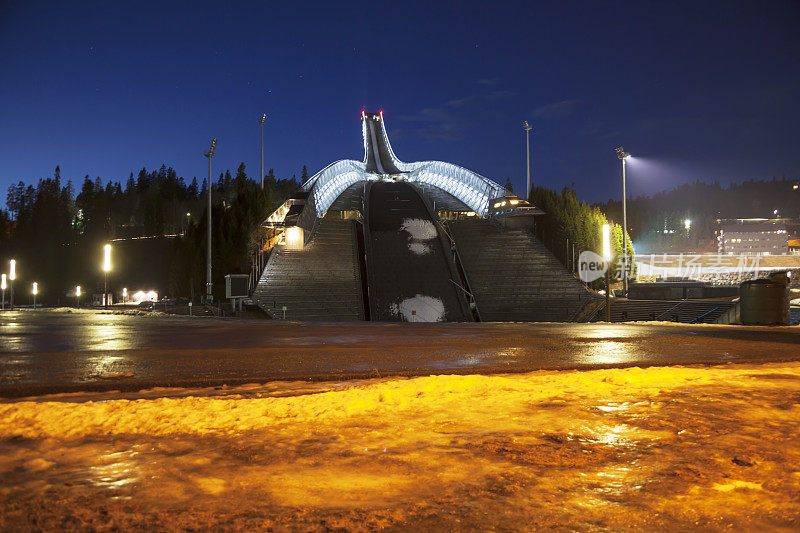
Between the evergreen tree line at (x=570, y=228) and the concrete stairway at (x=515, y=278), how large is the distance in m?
6.81

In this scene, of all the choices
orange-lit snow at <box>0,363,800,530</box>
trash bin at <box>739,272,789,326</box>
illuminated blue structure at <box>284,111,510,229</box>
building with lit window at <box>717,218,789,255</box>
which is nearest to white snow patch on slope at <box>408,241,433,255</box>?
illuminated blue structure at <box>284,111,510,229</box>

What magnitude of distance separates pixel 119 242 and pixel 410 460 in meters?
125

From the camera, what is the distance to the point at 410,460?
378 centimetres

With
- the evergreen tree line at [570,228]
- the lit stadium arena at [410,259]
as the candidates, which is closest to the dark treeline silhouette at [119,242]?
the lit stadium arena at [410,259]

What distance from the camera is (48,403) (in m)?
5.53

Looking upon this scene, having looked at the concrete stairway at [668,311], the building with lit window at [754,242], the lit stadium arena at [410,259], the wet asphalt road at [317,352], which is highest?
the building with lit window at [754,242]

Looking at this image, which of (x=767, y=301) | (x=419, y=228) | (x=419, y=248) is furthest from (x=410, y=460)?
(x=419, y=228)

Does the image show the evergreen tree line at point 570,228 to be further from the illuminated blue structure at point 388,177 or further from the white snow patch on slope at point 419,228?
the white snow patch on slope at point 419,228

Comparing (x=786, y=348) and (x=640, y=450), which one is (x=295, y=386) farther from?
(x=786, y=348)

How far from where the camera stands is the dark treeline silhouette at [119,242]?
45.4 metres

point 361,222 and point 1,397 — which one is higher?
point 361,222

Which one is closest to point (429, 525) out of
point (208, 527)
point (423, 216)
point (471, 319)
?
point (208, 527)

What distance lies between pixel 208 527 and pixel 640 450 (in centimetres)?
300

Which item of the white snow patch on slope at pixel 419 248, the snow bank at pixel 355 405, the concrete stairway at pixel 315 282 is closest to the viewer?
the snow bank at pixel 355 405
